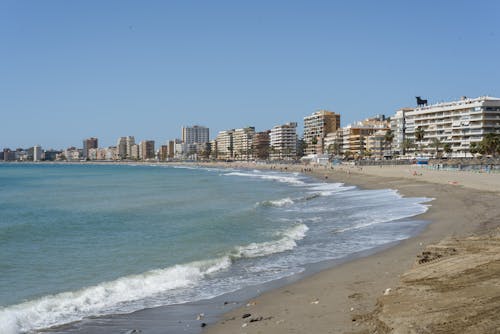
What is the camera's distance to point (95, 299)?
388 inches

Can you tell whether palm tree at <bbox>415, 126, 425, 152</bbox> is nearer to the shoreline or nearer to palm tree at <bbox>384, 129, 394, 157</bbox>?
palm tree at <bbox>384, 129, 394, 157</bbox>

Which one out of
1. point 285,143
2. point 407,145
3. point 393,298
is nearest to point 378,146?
point 407,145

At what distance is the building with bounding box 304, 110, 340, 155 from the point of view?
6688 inches

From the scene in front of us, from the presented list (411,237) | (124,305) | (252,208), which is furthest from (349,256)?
(252,208)

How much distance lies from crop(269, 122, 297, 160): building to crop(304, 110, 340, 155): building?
901 cm

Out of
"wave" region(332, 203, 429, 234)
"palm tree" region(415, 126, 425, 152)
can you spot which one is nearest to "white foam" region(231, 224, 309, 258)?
"wave" region(332, 203, 429, 234)

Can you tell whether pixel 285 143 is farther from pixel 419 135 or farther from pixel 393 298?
pixel 393 298

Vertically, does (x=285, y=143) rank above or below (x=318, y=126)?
below

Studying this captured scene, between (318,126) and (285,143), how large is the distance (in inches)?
767

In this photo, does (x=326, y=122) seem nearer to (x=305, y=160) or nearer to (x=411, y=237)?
(x=305, y=160)

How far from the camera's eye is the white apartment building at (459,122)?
308 feet

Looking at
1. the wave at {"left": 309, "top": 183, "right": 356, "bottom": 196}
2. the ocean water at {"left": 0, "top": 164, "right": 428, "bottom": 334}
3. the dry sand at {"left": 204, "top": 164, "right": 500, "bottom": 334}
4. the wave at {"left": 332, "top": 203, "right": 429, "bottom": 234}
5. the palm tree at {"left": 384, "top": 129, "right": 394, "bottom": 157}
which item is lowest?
the wave at {"left": 309, "top": 183, "right": 356, "bottom": 196}

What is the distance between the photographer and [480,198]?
2495 centimetres

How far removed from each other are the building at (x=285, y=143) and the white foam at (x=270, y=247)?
557 ft
